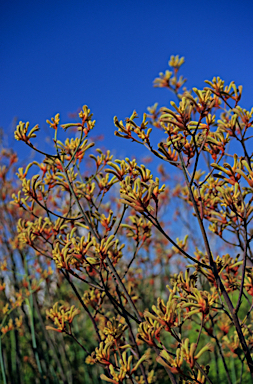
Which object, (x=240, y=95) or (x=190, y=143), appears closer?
(x=190, y=143)

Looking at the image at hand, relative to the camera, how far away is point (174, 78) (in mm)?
2910

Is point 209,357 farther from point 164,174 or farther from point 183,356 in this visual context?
point 183,356

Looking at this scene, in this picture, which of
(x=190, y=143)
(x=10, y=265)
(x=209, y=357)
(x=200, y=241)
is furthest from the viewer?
(x=200, y=241)

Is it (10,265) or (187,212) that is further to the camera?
(187,212)

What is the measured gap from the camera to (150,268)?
5.63 metres

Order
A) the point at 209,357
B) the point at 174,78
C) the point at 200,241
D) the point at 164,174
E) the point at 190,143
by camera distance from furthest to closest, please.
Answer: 1. the point at 164,174
2. the point at 200,241
3. the point at 209,357
4. the point at 174,78
5. the point at 190,143

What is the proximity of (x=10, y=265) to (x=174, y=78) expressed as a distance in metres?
3.38

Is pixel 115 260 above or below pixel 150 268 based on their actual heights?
below

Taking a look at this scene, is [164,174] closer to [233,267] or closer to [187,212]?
[187,212]

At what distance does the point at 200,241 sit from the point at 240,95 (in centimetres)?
390

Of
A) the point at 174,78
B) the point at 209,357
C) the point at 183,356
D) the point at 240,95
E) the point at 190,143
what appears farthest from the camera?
the point at 209,357

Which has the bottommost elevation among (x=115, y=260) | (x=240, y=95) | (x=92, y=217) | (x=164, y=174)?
(x=115, y=260)

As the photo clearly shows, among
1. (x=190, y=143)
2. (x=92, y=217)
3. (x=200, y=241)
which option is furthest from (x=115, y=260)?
(x=200, y=241)

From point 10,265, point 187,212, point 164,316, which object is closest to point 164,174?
point 187,212
